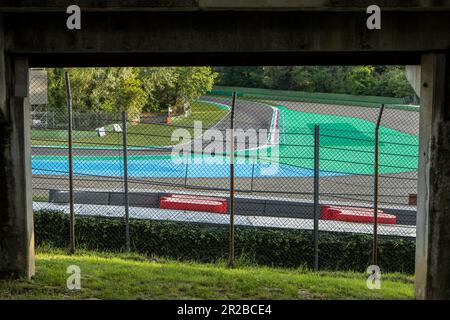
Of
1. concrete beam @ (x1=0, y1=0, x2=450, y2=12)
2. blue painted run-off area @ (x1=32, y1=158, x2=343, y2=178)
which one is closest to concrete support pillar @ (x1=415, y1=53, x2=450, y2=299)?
concrete beam @ (x1=0, y1=0, x2=450, y2=12)

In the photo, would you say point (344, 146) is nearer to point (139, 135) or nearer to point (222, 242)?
point (139, 135)

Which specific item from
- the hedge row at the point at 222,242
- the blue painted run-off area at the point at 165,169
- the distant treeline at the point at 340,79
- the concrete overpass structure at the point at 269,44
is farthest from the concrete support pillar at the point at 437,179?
the distant treeline at the point at 340,79

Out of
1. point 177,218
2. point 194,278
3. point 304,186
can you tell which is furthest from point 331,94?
point 194,278

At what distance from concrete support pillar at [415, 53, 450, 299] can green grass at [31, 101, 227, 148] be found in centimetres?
1020

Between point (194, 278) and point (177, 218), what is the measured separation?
6.09 m

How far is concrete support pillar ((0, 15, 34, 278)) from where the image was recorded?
30.1ft

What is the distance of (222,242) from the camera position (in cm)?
1396

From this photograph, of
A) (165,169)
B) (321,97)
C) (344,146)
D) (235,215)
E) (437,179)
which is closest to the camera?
(437,179)

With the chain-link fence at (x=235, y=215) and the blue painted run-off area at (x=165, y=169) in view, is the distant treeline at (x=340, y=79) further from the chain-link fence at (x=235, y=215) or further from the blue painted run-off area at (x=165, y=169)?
the chain-link fence at (x=235, y=215)

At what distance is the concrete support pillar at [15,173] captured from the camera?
9.17 meters

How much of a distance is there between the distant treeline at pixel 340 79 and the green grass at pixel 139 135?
1058cm

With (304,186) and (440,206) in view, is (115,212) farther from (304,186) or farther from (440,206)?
(304,186)

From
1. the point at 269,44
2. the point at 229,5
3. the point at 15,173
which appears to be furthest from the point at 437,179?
the point at 15,173

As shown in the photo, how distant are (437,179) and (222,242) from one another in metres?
6.01
